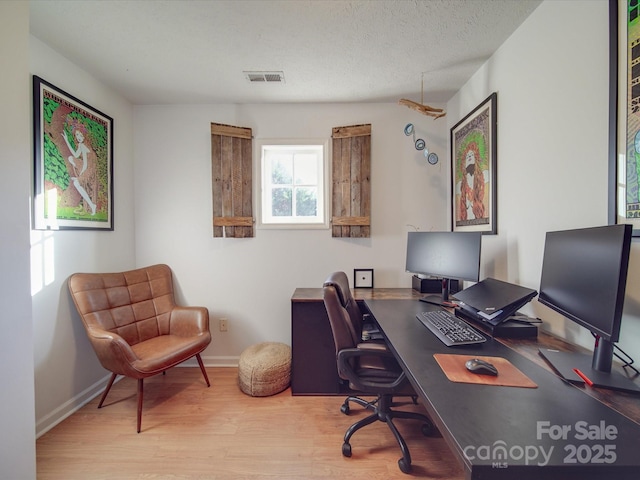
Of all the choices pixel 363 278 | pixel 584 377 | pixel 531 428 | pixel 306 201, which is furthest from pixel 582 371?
pixel 306 201

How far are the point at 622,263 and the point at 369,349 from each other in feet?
3.32

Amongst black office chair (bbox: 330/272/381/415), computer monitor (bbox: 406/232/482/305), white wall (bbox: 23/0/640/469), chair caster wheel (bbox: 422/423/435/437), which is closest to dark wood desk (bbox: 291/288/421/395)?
black office chair (bbox: 330/272/381/415)

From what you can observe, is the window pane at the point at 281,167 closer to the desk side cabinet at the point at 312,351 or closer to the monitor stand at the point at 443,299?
the desk side cabinet at the point at 312,351

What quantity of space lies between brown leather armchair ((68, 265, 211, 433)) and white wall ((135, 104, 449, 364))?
25 centimetres

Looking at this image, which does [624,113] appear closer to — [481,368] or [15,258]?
[481,368]

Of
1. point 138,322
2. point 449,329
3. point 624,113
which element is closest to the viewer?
point 624,113

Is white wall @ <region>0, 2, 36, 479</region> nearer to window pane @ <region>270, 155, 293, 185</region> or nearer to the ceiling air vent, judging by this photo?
the ceiling air vent

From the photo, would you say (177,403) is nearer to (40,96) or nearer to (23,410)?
(23,410)

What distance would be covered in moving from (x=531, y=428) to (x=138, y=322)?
255 cm

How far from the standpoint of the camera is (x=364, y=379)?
1.41 metres

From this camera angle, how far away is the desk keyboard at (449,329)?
3.74ft

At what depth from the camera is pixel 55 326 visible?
1.77m

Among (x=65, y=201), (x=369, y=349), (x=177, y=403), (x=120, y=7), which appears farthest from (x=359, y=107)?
(x=177, y=403)

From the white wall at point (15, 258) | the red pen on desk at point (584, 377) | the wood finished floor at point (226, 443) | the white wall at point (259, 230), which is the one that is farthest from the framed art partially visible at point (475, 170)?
the white wall at point (15, 258)
